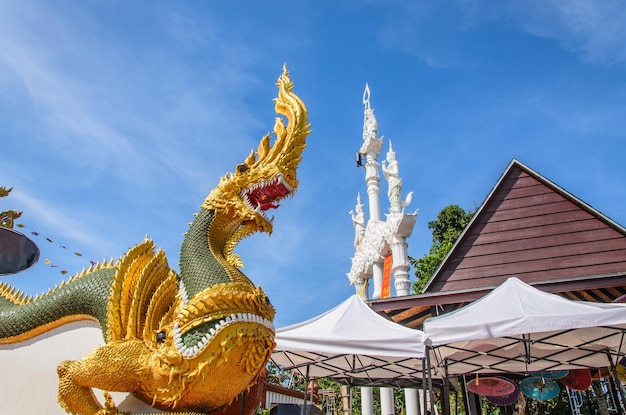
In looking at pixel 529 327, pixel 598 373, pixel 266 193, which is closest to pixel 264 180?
pixel 266 193

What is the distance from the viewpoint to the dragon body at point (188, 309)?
8.93 ft

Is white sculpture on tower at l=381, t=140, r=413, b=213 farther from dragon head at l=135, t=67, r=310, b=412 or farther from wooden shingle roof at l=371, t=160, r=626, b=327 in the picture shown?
dragon head at l=135, t=67, r=310, b=412

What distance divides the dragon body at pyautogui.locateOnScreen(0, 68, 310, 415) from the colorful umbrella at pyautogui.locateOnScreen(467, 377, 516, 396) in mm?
5592

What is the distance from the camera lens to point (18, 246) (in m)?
4.01

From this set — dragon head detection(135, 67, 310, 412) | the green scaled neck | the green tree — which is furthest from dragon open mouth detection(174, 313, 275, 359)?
the green tree

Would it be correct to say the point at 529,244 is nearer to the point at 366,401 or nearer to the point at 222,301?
the point at 366,401

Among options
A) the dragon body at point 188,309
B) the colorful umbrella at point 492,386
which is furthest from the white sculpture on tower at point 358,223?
the dragon body at point 188,309

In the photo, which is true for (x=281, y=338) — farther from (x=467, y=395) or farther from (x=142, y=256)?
(x=467, y=395)

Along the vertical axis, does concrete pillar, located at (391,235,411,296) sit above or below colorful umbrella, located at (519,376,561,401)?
above

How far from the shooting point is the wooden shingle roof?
29.5ft

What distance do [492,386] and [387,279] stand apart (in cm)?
521

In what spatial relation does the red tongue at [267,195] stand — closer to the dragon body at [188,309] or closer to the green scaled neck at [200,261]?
the dragon body at [188,309]

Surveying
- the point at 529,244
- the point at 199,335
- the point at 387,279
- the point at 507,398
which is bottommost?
the point at 199,335

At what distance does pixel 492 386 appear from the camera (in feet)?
24.7
